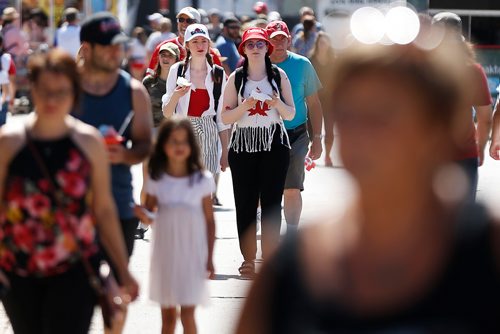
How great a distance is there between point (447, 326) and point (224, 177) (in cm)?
1386

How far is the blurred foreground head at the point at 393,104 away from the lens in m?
2.41

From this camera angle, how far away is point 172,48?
10.7 metres

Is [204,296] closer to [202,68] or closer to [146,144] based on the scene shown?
[146,144]

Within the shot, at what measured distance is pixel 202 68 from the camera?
9.49m

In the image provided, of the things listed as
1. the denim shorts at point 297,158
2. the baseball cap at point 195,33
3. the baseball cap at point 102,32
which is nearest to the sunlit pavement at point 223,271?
the denim shorts at point 297,158

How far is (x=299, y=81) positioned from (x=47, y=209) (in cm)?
527

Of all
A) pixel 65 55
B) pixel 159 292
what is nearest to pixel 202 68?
pixel 159 292

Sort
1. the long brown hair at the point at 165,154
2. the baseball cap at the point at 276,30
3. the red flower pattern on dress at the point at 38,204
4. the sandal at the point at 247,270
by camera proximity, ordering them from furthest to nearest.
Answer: the baseball cap at the point at 276,30
the sandal at the point at 247,270
the long brown hair at the point at 165,154
the red flower pattern on dress at the point at 38,204

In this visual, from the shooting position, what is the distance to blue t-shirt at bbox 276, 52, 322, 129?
31.4 ft

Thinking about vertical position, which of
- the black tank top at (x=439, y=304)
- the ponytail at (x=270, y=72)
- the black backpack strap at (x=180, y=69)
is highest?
the black tank top at (x=439, y=304)

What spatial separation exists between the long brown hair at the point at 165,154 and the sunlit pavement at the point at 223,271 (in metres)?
0.69

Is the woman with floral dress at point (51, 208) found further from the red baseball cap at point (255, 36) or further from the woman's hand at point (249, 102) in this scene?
the red baseball cap at point (255, 36)

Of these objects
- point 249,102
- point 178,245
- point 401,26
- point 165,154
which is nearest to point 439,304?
point 401,26

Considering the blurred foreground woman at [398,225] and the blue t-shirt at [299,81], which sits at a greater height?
the blurred foreground woman at [398,225]
